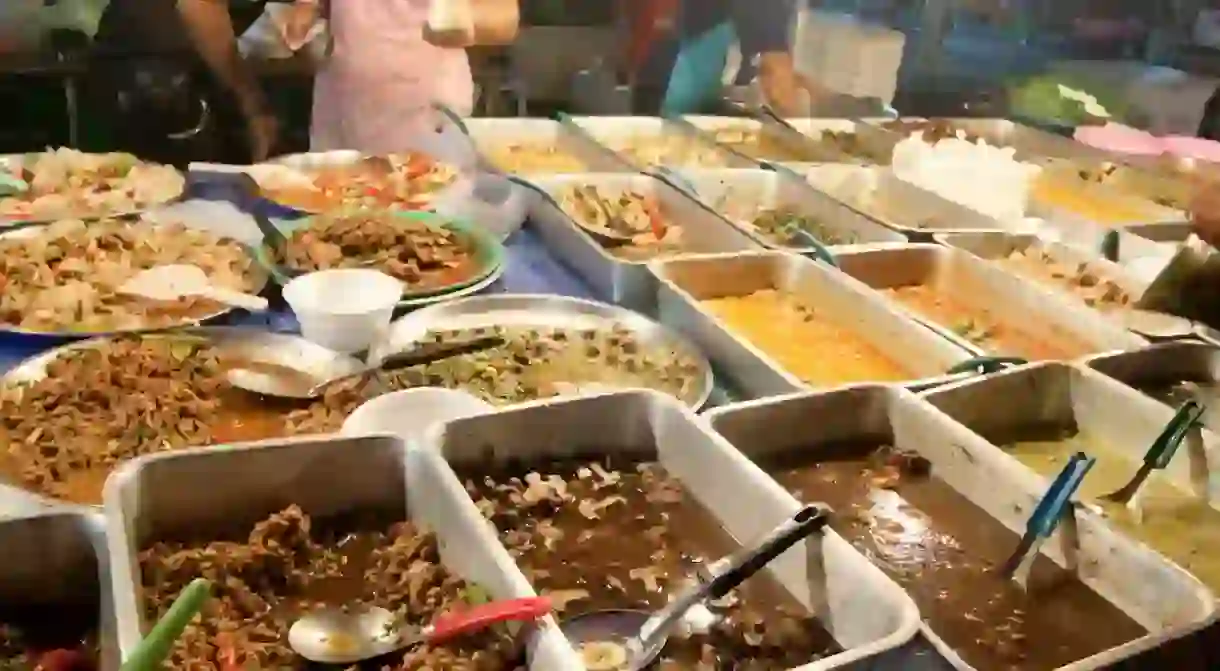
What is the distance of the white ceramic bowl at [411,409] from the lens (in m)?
1.62

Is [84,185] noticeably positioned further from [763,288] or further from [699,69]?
[699,69]

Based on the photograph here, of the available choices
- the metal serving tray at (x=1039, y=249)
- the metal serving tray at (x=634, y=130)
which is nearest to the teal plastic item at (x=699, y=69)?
the metal serving tray at (x=634, y=130)

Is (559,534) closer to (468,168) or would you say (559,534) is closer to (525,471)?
(525,471)

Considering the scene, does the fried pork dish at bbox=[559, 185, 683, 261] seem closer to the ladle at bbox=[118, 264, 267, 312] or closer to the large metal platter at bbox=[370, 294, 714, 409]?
the large metal platter at bbox=[370, 294, 714, 409]

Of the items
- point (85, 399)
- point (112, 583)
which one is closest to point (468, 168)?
point (85, 399)

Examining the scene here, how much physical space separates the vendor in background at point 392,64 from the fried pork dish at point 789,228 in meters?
1.19

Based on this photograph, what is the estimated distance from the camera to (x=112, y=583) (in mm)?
1142

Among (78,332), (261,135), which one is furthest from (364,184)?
(261,135)

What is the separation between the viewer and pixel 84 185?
254cm

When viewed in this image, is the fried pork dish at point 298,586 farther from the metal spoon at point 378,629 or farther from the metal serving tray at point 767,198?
the metal serving tray at point 767,198

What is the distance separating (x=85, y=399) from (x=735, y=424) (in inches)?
37.1

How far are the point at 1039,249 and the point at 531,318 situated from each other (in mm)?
1181

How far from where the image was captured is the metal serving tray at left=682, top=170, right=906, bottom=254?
2.61 meters

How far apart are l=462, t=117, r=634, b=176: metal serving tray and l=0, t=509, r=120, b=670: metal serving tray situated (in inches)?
76.1
